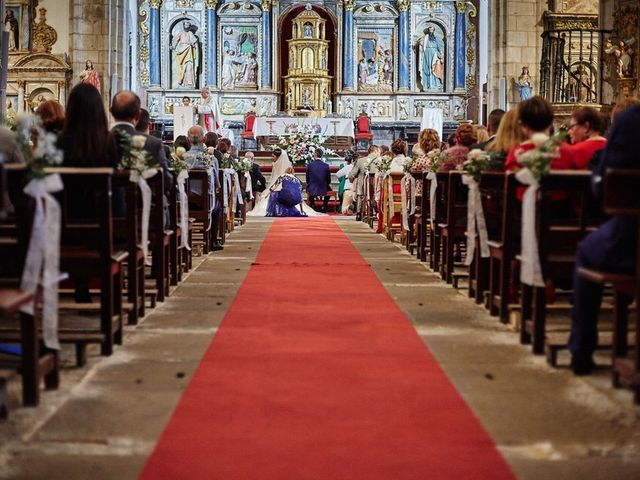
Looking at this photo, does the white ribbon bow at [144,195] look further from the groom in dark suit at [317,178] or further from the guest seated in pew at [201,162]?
the groom in dark suit at [317,178]

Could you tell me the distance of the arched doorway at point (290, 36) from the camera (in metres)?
29.3

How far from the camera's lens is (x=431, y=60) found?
2902 centimetres

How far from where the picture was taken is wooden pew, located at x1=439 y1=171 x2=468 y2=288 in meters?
8.70

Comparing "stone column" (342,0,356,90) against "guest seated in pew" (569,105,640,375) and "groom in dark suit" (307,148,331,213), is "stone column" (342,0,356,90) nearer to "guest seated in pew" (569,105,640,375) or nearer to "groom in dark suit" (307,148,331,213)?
"groom in dark suit" (307,148,331,213)

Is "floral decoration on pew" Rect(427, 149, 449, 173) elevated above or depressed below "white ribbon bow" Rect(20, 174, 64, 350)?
above

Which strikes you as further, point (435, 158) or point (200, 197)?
point (200, 197)

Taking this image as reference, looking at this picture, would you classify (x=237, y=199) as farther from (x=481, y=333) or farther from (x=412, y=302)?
(x=481, y=333)

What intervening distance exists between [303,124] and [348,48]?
358 cm

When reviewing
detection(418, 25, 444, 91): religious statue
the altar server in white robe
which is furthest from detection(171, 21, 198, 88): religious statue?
the altar server in white robe

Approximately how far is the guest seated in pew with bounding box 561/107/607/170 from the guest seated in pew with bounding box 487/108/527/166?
15.4 inches

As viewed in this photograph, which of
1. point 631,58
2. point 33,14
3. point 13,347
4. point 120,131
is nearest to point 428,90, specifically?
point 33,14

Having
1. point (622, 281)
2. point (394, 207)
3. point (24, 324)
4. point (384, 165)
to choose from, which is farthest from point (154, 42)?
point (622, 281)

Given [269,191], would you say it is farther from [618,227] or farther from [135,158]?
[618,227]

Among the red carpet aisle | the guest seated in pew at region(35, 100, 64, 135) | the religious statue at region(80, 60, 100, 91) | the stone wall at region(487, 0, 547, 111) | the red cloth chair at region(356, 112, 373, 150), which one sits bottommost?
the red carpet aisle
